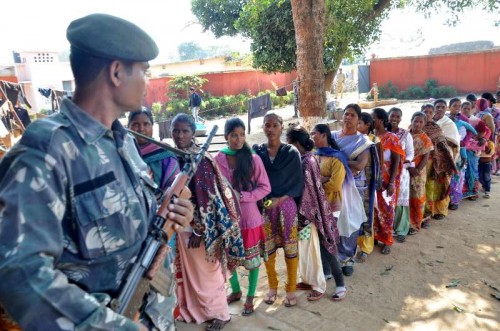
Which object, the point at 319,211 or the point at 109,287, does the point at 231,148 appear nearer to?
the point at 319,211

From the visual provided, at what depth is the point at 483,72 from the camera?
21.0 m

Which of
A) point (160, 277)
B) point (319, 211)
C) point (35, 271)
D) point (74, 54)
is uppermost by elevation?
point (74, 54)

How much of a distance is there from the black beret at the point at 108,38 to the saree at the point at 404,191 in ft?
14.5

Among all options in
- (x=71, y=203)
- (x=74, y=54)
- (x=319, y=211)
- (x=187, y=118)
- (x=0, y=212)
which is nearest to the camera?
(x=0, y=212)

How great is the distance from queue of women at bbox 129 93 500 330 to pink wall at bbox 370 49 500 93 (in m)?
19.3

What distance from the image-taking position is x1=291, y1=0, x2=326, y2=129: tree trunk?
5.75 metres

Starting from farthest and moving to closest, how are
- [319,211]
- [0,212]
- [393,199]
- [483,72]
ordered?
[483,72]
[393,199]
[319,211]
[0,212]

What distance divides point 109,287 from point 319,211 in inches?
109

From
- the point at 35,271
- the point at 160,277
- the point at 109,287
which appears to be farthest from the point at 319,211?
the point at 35,271

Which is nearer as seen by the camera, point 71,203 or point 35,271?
point 35,271

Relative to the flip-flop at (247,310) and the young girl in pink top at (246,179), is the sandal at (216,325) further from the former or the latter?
the young girl in pink top at (246,179)

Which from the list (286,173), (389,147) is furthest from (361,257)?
(286,173)

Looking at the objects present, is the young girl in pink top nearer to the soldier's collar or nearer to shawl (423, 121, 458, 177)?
the soldier's collar

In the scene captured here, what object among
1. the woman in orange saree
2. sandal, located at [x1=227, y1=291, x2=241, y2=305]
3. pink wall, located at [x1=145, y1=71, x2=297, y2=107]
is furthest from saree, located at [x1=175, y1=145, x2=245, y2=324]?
pink wall, located at [x1=145, y1=71, x2=297, y2=107]
